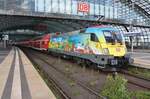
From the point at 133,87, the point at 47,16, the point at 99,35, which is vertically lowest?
the point at 133,87

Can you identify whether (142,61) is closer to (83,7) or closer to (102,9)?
(83,7)

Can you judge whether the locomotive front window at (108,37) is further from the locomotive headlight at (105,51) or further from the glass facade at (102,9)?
the glass facade at (102,9)

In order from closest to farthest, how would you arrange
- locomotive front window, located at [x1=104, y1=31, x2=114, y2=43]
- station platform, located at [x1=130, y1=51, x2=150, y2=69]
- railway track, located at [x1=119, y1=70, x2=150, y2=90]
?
1. railway track, located at [x1=119, y1=70, x2=150, y2=90]
2. locomotive front window, located at [x1=104, y1=31, x2=114, y2=43]
3. station platform, located at [x1=130, y1=51, x2=150, y2=69]

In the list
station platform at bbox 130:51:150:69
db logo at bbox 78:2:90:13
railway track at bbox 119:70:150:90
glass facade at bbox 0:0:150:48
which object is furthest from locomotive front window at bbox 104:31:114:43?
db logo at bbox 78:2:90:13

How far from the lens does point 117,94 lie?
10.3 meters

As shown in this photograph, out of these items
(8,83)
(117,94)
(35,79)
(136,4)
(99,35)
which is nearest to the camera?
(117,94)

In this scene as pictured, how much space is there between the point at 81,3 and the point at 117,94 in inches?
Result: 2322

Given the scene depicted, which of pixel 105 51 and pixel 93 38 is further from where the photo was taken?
pixel 93 38

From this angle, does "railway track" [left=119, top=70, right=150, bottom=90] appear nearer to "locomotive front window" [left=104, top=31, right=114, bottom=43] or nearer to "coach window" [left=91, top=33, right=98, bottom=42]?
"locomotive front window" [left=104, top=31, right=114, bottom=43]

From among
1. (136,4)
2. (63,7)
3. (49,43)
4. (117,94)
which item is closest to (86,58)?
(117,94)

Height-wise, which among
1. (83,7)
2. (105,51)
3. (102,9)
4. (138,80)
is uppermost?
(102,9)

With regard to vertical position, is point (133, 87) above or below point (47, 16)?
below

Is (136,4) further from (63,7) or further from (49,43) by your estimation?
(49,43)

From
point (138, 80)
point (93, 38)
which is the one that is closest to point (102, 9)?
point (93, 38)
